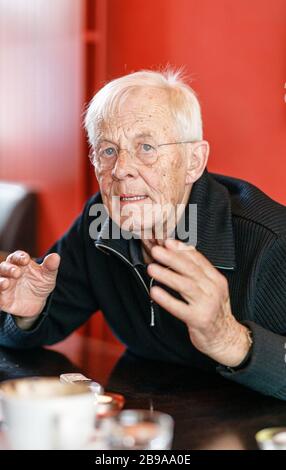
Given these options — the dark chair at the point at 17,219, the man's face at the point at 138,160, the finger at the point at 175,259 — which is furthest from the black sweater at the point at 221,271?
the dark chair at the point at 17,219

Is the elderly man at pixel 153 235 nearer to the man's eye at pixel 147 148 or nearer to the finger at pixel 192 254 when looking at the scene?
the man's eye at pixel 147 148

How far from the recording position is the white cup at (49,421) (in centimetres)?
88

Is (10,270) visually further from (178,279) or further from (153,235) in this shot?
(178,279)

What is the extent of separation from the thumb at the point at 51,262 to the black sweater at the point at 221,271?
20cm

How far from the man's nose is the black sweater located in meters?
0.18

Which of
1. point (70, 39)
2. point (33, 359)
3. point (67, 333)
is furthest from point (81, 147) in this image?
point (33, 359)

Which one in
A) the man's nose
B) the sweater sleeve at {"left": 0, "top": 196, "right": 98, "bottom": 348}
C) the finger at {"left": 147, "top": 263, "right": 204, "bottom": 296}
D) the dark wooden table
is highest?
the man's nose

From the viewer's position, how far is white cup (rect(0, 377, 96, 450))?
0.88 metres

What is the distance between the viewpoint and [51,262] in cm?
151

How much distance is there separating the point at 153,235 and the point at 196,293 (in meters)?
0.53

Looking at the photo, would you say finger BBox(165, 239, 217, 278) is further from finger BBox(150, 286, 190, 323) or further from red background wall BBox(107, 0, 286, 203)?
red background wall BBox(107, 0, 286, 203)

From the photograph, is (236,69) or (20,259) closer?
(20,259)

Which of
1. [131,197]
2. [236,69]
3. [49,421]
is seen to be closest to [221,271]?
[131,197]

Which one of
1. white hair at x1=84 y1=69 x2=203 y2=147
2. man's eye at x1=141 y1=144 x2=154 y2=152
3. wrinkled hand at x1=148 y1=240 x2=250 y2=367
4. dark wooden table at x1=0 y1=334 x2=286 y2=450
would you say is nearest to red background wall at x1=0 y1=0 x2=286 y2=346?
white hair at x1=84 y1=69 x2=203 y2=147
